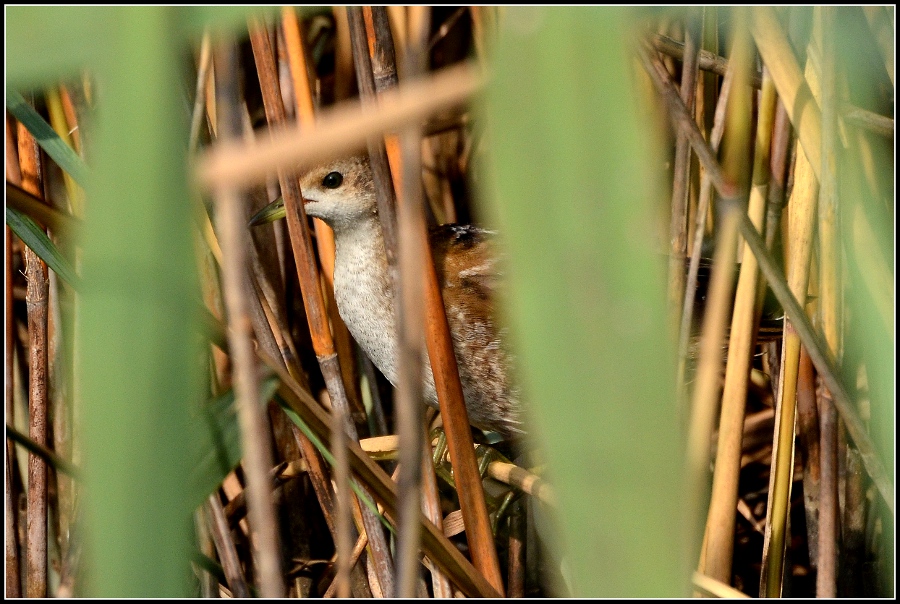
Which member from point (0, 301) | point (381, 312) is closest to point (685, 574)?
point (381, 312)

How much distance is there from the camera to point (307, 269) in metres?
1.15

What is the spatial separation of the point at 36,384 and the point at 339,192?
71cm

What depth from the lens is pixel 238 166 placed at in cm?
49

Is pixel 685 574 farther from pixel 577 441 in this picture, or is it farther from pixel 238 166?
pixel 238 166

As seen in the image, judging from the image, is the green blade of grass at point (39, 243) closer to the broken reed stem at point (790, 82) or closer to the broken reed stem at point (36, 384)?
the broken reed stem at point (36, 384)

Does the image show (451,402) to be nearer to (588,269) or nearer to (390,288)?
(588,269)

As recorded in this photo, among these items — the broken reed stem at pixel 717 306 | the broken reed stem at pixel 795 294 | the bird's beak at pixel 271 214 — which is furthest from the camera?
the bird's beak at pixel 271 214

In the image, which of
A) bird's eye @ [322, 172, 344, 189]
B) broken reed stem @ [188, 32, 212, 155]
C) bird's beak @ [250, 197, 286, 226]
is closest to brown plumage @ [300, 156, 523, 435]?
bird's eye @ [322, 172, 344, 189]

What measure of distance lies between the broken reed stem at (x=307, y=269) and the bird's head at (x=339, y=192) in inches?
19.0

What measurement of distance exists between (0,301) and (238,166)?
114 cm

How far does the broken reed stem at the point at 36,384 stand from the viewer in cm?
124

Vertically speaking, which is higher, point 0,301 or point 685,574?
point 0,301

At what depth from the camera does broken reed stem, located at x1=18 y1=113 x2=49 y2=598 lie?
1243 mm

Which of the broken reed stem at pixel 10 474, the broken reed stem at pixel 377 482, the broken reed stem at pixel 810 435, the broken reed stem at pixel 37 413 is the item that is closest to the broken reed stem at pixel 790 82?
the broken reed stem at pixel 810 435
